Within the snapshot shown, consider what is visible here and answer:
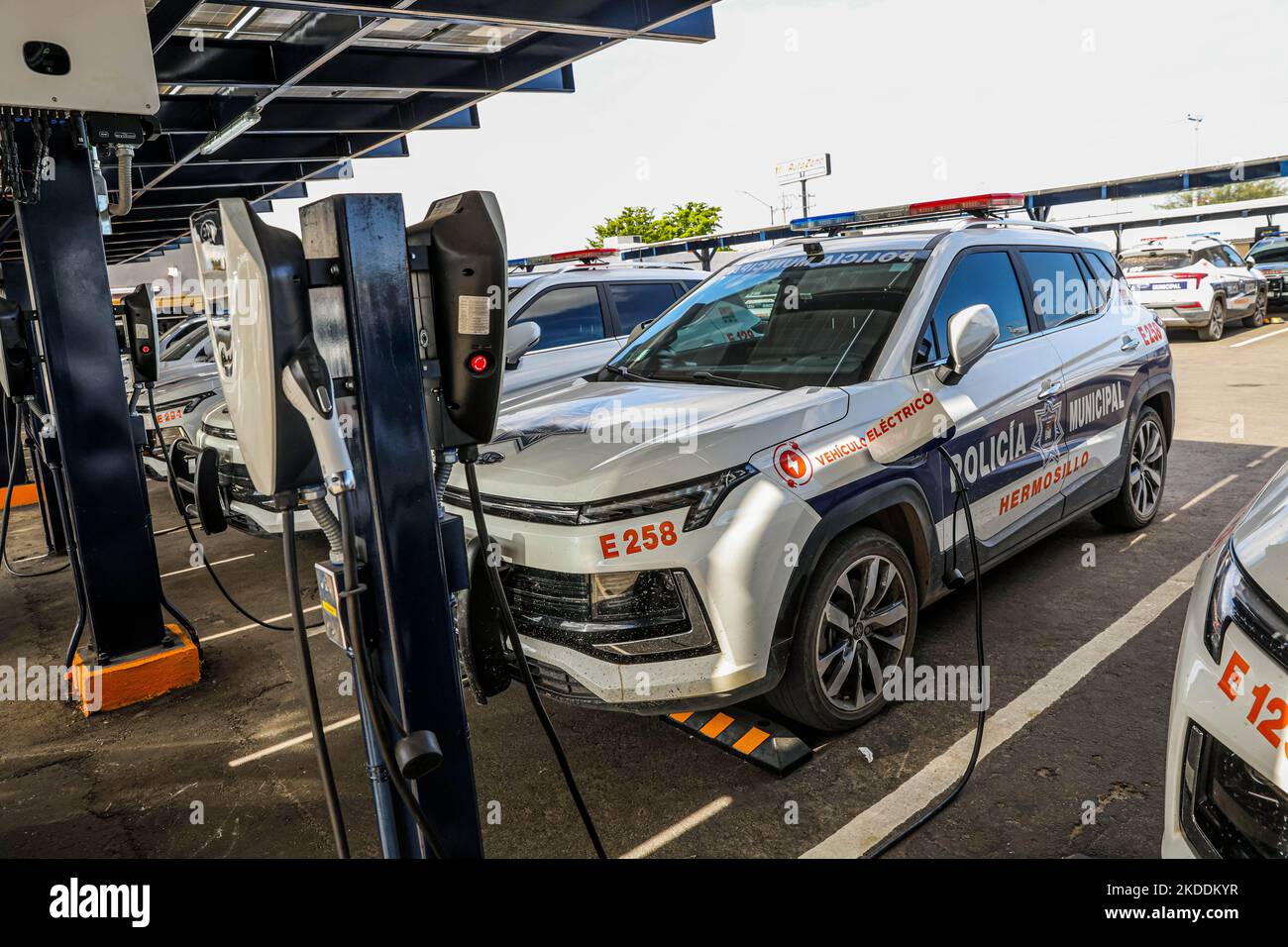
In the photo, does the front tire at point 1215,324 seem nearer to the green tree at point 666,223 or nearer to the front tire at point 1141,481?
the front tire at point 1141,481

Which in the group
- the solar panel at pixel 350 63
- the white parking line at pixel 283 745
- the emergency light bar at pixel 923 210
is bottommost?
the white parking line at pixel 283 745

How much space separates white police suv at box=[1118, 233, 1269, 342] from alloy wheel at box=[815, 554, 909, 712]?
14.9 meters

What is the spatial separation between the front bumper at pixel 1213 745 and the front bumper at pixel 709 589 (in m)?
1.26

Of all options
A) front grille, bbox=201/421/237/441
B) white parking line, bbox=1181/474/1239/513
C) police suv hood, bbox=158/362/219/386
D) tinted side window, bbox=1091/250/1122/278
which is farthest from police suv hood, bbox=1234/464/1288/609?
police suv hood, bbox=158/362/219/386

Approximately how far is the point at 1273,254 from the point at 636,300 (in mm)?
19622

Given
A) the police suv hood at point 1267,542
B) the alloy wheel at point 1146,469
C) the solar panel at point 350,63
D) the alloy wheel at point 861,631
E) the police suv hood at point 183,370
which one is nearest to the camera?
the police suv hood at point 1267,542

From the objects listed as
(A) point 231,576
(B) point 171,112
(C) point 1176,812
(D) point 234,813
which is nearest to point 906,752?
(C) point 1176,812

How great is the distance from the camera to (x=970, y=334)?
361cm

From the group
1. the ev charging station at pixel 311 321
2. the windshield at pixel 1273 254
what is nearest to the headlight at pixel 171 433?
the ev charging station at pixel 311 321

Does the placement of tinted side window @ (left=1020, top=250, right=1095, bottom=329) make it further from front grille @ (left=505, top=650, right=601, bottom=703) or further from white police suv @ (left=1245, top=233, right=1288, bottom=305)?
white police suv @ (left=1245, top=233, right=1288, bottom=305)

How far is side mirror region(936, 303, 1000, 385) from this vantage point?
141 inches

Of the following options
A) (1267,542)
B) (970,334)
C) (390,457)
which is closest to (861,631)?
(970,334)

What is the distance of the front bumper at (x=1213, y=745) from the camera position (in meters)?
1.65
